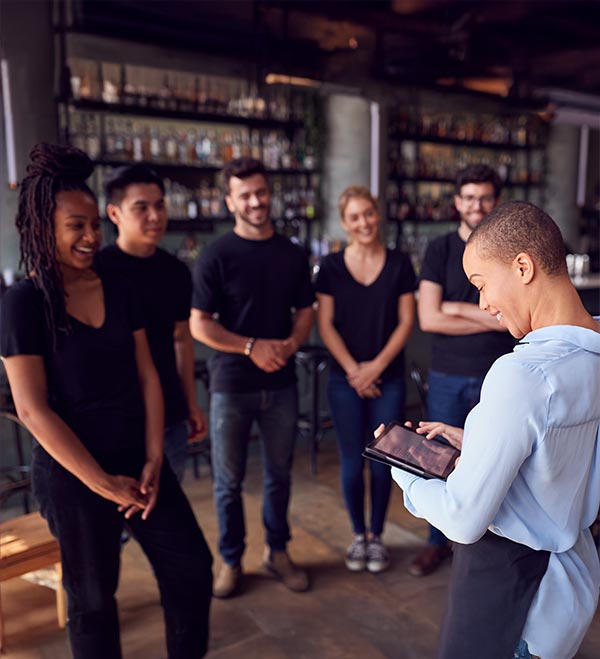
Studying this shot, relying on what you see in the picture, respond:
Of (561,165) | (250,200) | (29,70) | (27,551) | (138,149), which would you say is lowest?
(27,551)

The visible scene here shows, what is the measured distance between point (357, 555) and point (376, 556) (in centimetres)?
8

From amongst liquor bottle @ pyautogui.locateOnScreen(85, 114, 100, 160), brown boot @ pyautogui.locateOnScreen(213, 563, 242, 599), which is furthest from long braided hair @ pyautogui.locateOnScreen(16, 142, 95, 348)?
liquor bottle @ pyautogui.locateOnScreen(85, 114, 100, 160)

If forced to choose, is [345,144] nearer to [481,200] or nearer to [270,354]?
[481,200]

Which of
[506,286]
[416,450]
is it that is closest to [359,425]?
[416,450]

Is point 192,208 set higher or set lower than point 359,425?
higher

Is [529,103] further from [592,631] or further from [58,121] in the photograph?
[592,631]

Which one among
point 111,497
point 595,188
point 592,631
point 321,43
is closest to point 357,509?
point 592,631

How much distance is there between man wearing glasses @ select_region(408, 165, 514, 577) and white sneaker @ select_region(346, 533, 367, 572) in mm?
224

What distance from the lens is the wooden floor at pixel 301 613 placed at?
2.33 metres

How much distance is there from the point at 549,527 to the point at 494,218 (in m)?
0.55

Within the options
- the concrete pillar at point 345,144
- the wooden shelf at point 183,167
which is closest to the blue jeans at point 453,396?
the wooden shelf at point 183,167

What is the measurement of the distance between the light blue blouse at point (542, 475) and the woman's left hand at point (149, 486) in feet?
2.87

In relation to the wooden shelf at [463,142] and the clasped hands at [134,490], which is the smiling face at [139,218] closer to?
the clasped hands at [134,490]

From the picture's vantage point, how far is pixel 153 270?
239 centimetres
